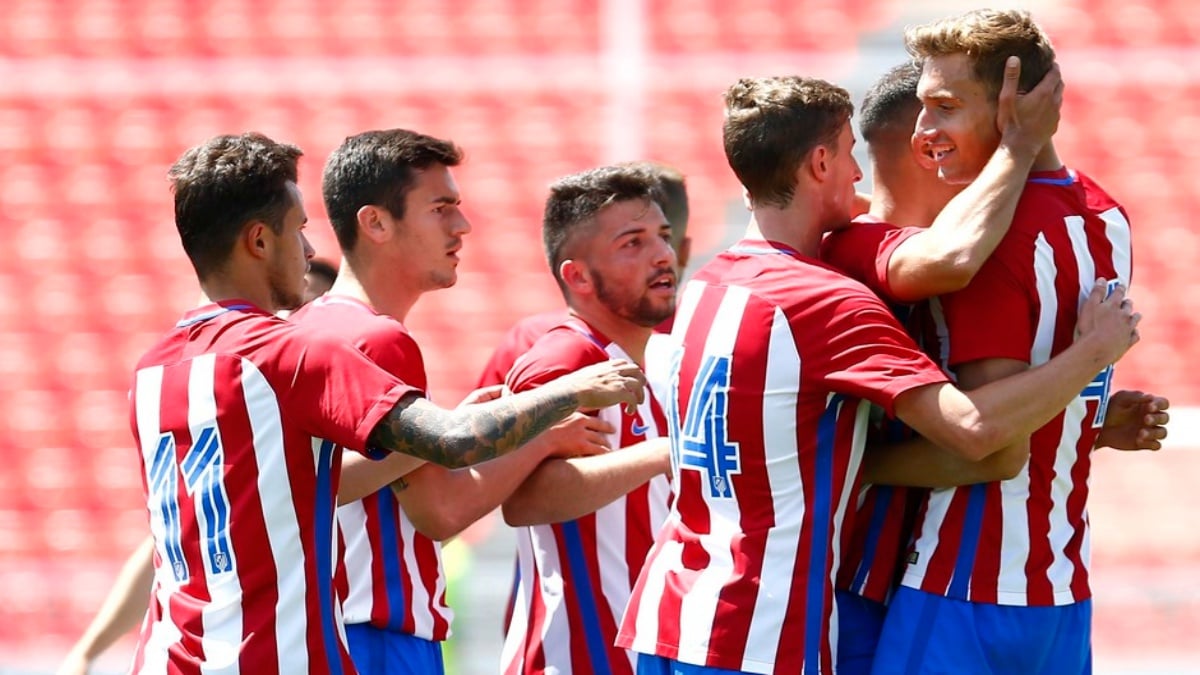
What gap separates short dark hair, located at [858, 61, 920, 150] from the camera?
404cm

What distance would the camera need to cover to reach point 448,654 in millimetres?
7742

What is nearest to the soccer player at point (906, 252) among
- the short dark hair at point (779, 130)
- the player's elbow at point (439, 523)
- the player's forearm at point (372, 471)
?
the short dark hair at point (779, 130)

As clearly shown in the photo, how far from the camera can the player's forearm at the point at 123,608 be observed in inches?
197

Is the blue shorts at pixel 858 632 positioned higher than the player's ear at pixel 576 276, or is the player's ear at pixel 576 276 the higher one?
the player's ear at pixel 576 276

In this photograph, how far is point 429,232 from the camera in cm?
474

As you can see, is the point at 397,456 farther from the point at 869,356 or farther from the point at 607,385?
the point at 869,356

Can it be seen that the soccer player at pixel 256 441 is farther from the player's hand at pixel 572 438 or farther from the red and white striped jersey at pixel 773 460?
the player's hand at pixel 572 438

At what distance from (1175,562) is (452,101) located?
17.0 feet

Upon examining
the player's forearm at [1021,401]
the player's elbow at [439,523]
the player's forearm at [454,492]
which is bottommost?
the player's elbow at [439,523]

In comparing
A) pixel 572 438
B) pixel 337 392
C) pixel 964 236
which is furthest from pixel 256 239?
pixel 964 236

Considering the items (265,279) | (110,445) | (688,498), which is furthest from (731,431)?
(110,445)

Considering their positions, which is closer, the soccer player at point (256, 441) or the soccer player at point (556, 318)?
the soccer player at point (256, 441)

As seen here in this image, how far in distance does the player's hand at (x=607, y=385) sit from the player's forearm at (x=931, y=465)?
1.92 ft

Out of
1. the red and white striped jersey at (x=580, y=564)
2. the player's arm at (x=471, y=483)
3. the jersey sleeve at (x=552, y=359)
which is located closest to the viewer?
the player's arm at (x=471, y=483)
